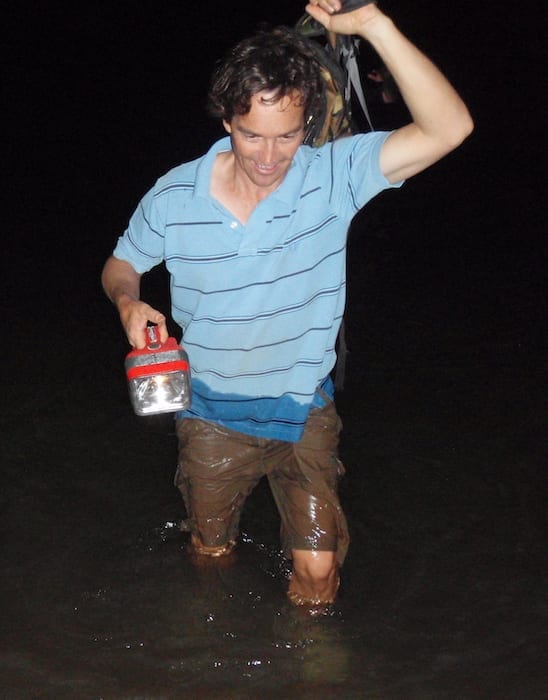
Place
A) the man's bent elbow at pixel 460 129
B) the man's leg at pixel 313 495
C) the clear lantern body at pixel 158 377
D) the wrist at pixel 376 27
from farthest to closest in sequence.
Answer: the man's leg at pixel 313 495, the clear lantern body at pixel 158 377, the man's bent elbow at pixel 460 129, the wrist at pixel 376 27

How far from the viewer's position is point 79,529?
426cm

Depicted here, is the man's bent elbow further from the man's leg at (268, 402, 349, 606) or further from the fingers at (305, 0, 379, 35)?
the man's leg at (268, 402, 349, 606)

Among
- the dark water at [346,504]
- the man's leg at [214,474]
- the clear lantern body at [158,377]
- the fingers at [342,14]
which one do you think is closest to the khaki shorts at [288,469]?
the man's leg at [214,474]

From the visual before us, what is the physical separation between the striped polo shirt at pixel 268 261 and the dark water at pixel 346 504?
901mm

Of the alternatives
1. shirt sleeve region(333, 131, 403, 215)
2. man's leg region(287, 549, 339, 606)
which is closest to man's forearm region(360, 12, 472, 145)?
shirt sleeve region(333, 131, 403, 215)

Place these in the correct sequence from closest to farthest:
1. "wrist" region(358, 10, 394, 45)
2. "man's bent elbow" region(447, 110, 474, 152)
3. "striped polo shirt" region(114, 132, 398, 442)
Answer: "wrist" region(358, 10, 394, 45) < "man's bent elbow" region(447, 110, 474, 152) < "striped polo shirt" region(114, 132, 398, 442)

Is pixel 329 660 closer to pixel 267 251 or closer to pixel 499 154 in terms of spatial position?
pixel 267 251

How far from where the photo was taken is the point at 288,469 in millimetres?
3455

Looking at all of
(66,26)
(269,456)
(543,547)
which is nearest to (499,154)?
(543,547)

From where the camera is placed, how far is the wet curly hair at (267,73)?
9.16ft

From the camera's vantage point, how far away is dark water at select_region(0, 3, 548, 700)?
3.40 m

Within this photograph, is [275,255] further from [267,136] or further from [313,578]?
[313,578]

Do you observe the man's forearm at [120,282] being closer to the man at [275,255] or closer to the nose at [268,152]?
the man at [275,255]

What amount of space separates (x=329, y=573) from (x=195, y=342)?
983mm
